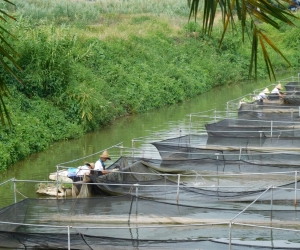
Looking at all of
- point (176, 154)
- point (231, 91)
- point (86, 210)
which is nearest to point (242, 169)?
point (176, 154)

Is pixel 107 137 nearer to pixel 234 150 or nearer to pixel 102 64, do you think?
pixel 234 150

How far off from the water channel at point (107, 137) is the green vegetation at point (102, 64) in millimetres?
354

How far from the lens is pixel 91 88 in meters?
24.4

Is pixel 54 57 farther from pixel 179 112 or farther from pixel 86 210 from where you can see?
pixel 86 210

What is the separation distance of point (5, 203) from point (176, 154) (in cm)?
485

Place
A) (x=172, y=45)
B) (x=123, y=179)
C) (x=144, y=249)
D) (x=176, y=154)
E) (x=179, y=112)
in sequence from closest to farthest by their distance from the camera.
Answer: (x=144, y=249) < (x=123, y=179) < (x=176, y=154) < (x=179, y=112) < (x=172, y=45)

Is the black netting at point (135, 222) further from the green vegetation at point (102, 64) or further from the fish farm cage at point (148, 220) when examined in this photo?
the green vegetation at point (102, 64)

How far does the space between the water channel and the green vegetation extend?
1.16 ft

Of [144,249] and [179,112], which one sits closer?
[144,249]

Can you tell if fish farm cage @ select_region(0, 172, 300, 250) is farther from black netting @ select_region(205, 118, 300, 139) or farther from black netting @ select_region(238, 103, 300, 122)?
black netting @ select_region(238, 103, 300, 122)

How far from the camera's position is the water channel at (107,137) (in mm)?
16953

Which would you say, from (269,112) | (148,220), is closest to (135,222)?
(148,220)

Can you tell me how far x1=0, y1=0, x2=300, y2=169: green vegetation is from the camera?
22031 millimetres

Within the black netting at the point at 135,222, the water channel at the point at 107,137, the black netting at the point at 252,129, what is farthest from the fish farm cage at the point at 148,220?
the black netting at the point at 252,129
